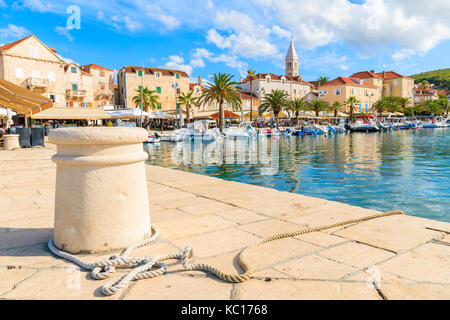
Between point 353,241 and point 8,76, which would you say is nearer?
point 353,241

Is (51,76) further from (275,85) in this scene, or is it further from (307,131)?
(275,85)

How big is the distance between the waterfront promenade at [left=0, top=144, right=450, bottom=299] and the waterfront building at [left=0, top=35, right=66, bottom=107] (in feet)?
147

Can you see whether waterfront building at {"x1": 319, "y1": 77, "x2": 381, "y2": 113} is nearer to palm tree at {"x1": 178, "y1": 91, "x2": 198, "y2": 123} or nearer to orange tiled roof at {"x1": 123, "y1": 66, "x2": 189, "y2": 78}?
orange tiled roof at {"x1": 123, "y1": 66, "x2": 189, "y2": 78}

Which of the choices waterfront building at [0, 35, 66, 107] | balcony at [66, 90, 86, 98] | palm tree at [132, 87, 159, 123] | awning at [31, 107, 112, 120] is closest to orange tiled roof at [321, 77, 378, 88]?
palm tree at [132, 87, 159, 123]

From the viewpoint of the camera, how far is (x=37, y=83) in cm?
4325

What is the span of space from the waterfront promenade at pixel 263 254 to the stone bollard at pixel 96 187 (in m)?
0.19

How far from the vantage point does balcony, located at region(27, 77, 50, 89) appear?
140 ft

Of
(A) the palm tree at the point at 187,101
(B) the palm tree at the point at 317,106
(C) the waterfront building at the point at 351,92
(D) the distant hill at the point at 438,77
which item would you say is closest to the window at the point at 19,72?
(A) the palm tree at the point at 187,101

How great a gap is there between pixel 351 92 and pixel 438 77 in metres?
102

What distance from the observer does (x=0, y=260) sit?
8.93 feet

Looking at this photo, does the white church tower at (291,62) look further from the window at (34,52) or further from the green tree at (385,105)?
the window at (34,52)
